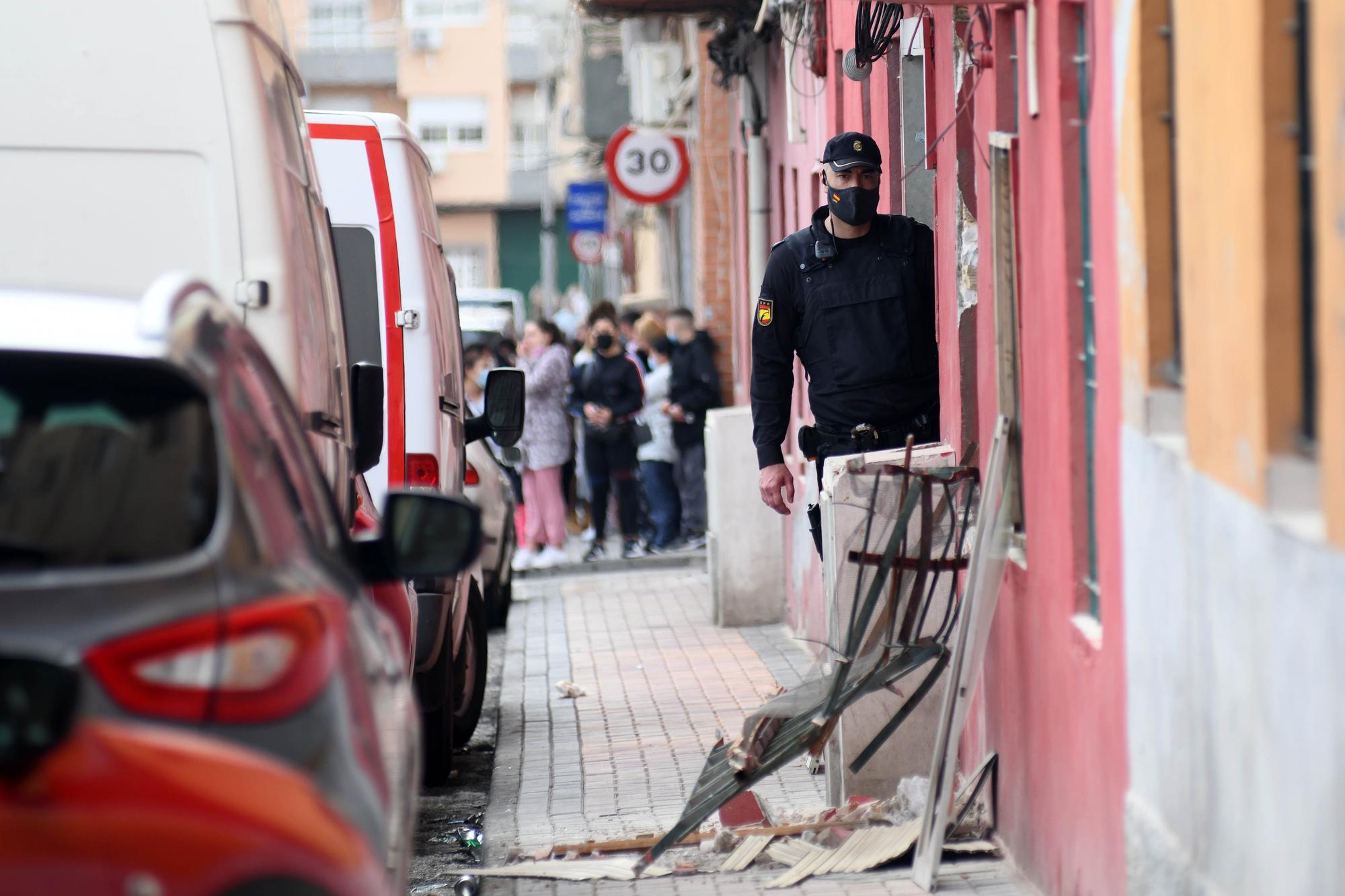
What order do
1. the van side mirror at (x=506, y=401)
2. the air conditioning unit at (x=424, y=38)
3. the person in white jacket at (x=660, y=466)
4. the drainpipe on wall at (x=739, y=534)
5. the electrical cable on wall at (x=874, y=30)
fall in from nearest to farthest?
1. the electrical cable on wall at (x=874, y=30)
2. the van side mirror at (x=506, y=401)
3. the drainpipe on wall at (x=739, y=534)
4. the person in white jacket at (x=660, y=466)
5. the air conditioning unit at (x=424, y=38)

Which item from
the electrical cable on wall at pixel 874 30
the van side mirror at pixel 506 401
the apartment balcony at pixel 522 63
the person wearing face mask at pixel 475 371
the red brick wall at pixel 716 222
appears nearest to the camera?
the electrical cable on wall at pixel 874 30

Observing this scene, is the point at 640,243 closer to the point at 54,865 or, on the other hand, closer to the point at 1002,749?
the point at 1002,749

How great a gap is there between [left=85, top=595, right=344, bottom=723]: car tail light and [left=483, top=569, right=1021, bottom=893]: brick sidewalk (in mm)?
3417

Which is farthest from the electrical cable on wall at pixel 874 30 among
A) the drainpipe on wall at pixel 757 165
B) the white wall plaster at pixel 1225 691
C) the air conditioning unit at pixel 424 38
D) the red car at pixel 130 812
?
the air conditioning unit at pixel 424 38

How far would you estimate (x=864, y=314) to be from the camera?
24.9 ft

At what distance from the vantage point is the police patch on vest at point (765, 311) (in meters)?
7.77

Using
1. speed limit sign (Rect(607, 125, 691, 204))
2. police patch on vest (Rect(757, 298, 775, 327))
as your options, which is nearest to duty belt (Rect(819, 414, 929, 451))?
police patch on vest (Rect(757, 298, 775, 327))

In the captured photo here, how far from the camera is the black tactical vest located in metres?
7.59

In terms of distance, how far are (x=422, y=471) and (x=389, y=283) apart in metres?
0.73

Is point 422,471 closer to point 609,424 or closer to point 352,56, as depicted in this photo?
point 609,424

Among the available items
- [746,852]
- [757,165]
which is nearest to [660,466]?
[757,165]

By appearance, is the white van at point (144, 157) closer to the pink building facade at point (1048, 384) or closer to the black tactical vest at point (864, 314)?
the pink building facade at point (1048, 384)

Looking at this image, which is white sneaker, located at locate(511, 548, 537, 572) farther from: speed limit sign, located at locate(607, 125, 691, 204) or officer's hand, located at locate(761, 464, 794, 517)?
officer's hand, located at locate(761, 464, 794, 517)

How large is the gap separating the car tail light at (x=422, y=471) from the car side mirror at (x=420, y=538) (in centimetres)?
386
